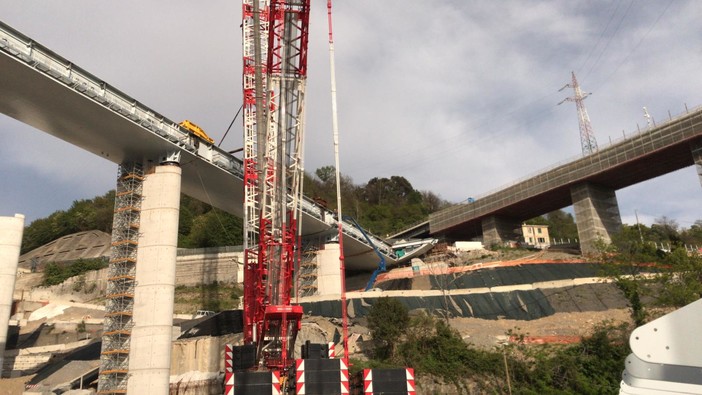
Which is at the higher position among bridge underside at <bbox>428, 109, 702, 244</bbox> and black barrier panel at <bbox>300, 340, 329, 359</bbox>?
bridge underside at <bbox>428, 109, 702, 244</bbox>

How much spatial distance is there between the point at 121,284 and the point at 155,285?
9.00 ft

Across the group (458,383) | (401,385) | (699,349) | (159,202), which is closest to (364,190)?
(159,202)

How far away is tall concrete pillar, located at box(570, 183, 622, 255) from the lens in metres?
60.0

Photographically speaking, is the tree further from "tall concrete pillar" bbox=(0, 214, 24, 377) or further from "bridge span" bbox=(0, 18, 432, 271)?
"tall concrete pillar" bbox=(0, 214, 24, 377)

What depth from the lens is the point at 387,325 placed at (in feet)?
104

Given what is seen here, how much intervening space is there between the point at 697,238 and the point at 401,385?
266 feet

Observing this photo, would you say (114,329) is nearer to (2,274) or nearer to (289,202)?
(2,274)

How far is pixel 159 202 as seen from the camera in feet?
124

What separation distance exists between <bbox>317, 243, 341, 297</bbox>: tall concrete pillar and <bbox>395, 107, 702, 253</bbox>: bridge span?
26.7 m

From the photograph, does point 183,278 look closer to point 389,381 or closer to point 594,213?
point 594,213

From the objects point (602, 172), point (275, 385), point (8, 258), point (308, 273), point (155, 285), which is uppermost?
point (602, 172)

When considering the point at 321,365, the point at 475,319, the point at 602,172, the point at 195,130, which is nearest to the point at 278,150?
the point at 195,130

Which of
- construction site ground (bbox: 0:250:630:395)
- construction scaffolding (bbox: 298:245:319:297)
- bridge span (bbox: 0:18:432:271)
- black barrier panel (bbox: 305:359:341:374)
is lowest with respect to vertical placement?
black barrier panel (bbox: 305:359:341:374)

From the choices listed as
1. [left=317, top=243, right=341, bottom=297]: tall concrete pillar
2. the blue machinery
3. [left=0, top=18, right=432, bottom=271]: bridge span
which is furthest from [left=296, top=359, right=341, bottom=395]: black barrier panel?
the blue machinery
